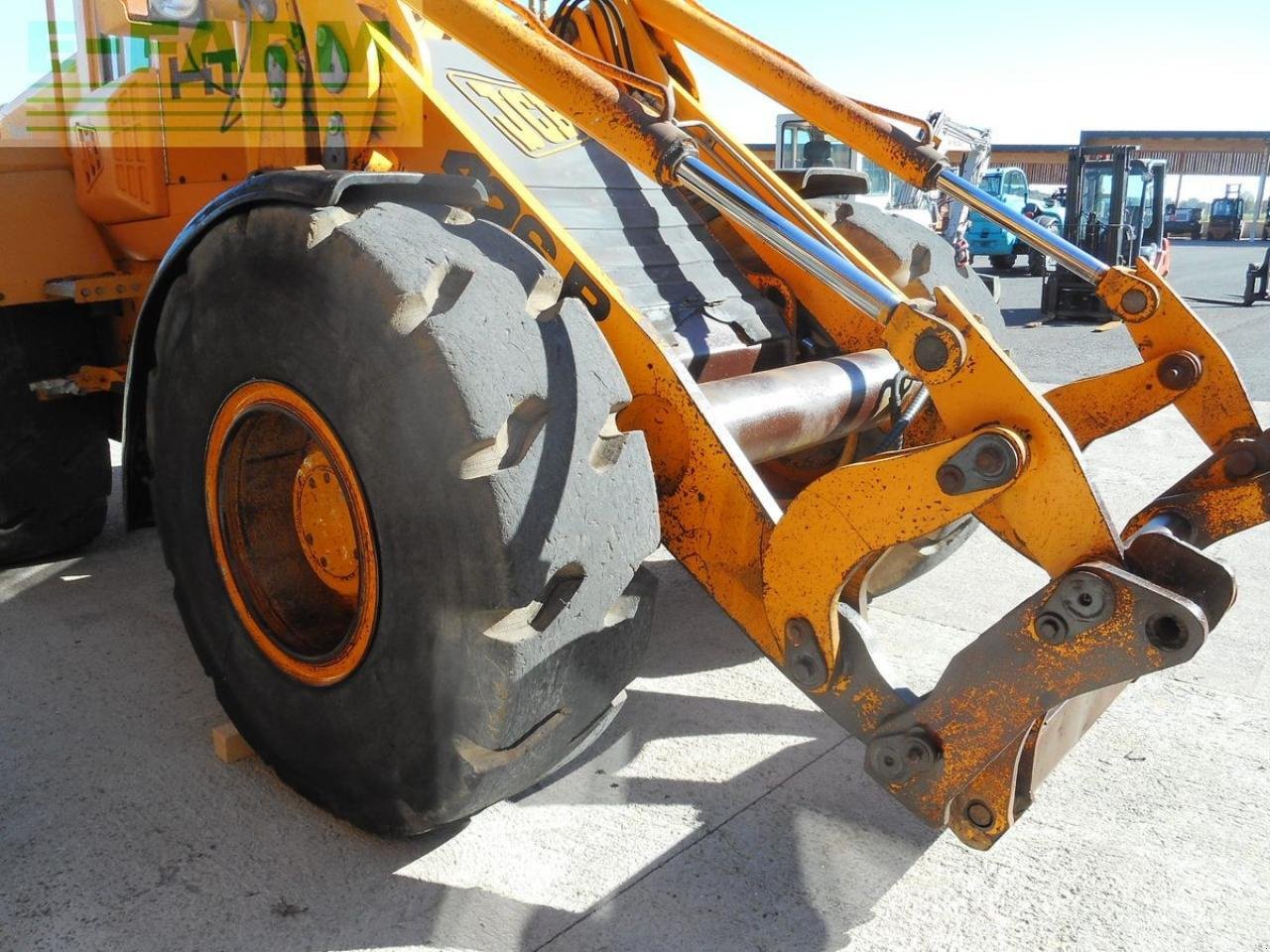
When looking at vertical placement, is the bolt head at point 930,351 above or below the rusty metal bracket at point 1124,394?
above

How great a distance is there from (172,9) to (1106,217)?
1619cm

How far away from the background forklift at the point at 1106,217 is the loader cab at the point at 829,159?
7.07ft

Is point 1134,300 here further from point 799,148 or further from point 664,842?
point 799,148

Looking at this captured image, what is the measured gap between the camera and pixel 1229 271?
22.7 m

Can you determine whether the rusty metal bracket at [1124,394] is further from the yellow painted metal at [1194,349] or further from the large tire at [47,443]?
the large tire at [47,443]

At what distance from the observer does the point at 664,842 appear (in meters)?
2.63

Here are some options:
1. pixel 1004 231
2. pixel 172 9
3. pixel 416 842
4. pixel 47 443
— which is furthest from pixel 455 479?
pixel 1004 231

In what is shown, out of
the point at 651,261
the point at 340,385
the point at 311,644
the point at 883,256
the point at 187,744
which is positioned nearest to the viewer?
the point at 340,385

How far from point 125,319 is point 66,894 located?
95.9 inches

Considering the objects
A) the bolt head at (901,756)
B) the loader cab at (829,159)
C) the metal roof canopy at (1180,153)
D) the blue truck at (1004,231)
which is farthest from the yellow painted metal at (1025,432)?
the metal roof canopy at (1180,153)

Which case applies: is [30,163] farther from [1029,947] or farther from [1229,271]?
[1229,271]

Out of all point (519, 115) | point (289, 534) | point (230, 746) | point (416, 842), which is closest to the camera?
point (416, 842)

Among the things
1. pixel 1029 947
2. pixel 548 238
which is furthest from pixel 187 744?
pixel 1029 947

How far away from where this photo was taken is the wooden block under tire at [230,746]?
2953 millimetres
